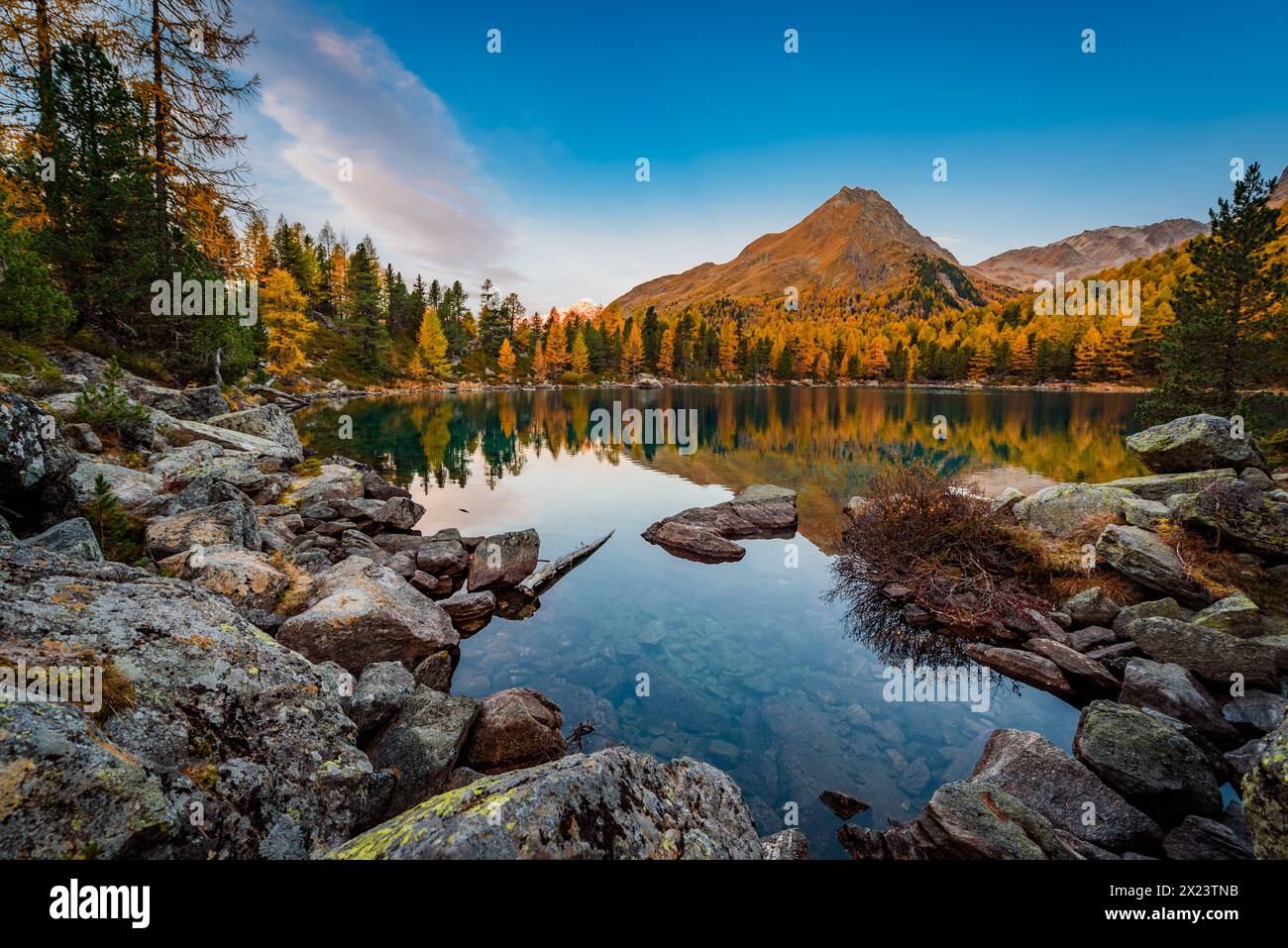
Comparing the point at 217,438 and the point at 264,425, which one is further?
the point at 264,425

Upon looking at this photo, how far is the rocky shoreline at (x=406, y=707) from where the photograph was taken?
9.57ft

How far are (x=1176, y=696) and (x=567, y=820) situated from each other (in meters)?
11.0

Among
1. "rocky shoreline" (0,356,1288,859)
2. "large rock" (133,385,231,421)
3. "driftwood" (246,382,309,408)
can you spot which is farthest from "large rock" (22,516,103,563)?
"driftwood" (246,382,309,408)

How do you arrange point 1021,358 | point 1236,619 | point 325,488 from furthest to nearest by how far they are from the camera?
point 1021,358, point 325,488, point 1236,619

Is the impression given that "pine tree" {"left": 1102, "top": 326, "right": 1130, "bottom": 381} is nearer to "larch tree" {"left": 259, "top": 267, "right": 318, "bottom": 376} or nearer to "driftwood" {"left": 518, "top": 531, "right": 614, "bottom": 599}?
"driftwood" {"left": 518, "top": 531, "right": 614, "bottom": 599}

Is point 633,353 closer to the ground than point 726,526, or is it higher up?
higher up

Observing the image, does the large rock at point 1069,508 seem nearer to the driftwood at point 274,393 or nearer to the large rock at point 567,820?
the large rock at point 567,820

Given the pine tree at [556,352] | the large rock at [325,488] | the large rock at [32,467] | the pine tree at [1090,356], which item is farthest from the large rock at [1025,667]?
the pine tree at [1090,356]

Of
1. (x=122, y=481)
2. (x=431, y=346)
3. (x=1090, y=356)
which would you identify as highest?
(x=1090, y=356)

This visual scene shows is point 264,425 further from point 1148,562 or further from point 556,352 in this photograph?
point 556,352

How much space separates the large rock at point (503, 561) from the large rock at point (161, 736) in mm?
8839

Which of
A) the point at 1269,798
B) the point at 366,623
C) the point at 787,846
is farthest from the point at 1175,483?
the point at 366,623

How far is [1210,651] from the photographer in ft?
30.8
